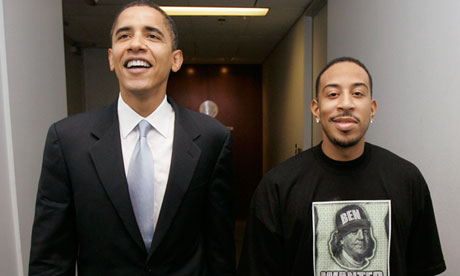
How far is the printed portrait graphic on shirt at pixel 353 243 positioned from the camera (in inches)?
42.9

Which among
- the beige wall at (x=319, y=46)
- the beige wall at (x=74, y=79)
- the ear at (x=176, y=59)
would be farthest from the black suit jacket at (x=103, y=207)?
the beige wall at (x=74, y=79)

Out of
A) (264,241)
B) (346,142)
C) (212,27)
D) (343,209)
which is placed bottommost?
(264,241)

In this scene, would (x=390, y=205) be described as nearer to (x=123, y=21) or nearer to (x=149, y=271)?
(x=149, y=271)

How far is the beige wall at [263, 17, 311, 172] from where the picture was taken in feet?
11.8

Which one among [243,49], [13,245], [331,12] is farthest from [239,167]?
[13,245]

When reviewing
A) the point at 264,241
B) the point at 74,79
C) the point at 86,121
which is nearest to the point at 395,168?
the point at 264,241

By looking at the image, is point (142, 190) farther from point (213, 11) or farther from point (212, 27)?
point (212, 27)

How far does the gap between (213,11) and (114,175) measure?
9.33 feet

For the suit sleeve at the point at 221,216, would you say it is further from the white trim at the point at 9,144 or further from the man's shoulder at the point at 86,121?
the white trim at the point at 9,144

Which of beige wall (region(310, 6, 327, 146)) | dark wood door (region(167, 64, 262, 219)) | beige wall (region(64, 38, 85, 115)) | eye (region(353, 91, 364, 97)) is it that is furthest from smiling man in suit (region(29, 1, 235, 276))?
dark wood door (region(167, 64, 262, 219))

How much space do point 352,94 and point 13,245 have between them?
5.51 feet

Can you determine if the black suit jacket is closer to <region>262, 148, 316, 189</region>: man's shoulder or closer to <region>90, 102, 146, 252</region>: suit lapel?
<region>90, 102, 146, 252</region>: suit lapel

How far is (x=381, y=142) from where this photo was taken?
2.00 m

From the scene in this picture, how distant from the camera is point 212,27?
4.11 m
